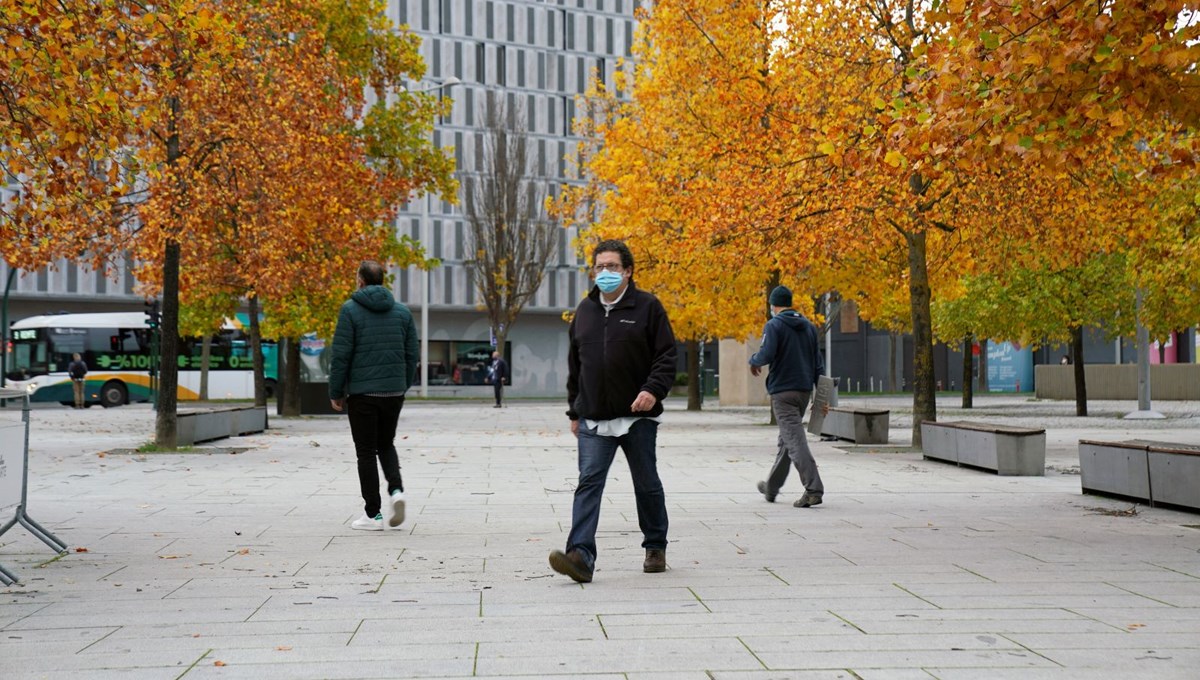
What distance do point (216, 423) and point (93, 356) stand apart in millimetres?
25875

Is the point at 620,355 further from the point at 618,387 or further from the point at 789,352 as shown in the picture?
the point at 789,352

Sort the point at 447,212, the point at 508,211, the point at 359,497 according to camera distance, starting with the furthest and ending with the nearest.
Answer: the point at 447,212
the point at 508,211
the point at 359,497

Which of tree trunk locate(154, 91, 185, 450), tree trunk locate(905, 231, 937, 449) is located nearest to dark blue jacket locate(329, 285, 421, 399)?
A: tree trunk locate(154, 91, 185, 450)

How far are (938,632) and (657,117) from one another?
21.8 m

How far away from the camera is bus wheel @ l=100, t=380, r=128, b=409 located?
149 feet

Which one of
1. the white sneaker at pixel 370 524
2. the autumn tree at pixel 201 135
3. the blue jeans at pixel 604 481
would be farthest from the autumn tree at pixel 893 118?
the autumn tree at pixel 201 135

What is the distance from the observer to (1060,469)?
15680 millimetres

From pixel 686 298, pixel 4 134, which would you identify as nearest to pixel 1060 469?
pixel 4 134

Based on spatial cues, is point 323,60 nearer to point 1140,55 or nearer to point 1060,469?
point 1060,469

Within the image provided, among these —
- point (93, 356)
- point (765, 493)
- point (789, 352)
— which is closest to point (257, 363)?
point (93, 356)

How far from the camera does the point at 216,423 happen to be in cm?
2197

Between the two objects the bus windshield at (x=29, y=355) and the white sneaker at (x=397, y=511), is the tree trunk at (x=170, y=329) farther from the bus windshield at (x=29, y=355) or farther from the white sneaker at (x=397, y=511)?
the bus windshield at (x=29, y=355)

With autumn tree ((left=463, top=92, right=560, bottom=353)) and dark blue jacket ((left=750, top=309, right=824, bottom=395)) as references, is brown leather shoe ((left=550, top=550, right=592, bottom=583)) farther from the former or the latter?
autumn tree ((left=463, top=92, right=560, bottom=353))

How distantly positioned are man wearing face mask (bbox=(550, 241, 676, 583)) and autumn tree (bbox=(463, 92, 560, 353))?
143ft
